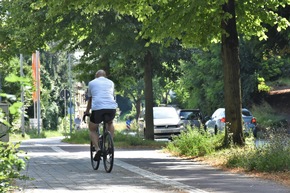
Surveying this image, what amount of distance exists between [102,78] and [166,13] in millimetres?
3882

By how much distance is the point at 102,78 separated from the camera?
14.6 metres

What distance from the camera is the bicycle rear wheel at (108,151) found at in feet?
45.3

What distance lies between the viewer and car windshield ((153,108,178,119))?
117 ft

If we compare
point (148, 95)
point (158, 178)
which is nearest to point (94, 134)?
point (158, 178)

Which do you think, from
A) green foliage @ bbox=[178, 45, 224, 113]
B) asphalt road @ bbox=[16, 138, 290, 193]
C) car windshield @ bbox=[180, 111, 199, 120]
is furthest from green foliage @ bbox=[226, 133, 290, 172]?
green foliage @ bbox=[178, 45, 224, 113]

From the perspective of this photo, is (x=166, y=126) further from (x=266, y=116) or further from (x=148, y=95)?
(x=266, y=116)

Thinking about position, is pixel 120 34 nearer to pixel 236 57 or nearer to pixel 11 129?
pixel 236 57

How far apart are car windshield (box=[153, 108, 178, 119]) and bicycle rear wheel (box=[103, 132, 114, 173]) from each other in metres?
21.5

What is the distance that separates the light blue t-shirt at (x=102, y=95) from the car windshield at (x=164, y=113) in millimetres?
21200

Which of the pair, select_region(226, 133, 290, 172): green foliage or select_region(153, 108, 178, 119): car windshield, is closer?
select_region(226, 133, 290, 172): green foliage

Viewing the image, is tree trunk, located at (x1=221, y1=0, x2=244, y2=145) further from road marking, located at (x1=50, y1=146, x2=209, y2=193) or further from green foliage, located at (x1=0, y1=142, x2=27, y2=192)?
green foliage, located at (x1=0, y1=142, x2=27, y2=192)

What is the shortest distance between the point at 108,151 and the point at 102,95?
1.06 meters

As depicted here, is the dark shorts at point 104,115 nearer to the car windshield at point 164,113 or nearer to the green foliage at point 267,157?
the green foliage at point 267,157

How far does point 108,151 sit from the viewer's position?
14.0 metres
